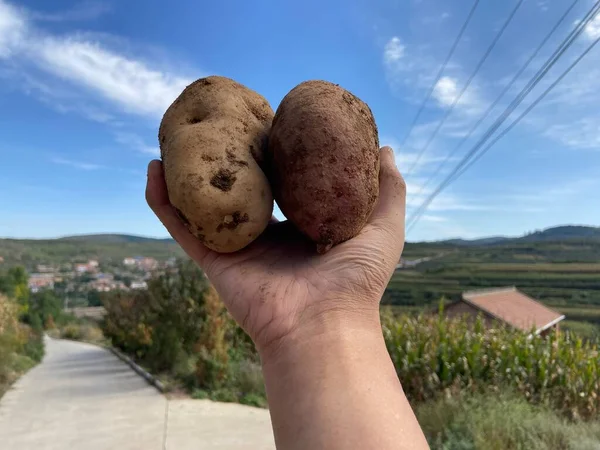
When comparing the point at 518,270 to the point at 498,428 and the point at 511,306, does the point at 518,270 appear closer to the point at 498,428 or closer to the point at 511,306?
the point at 511,306

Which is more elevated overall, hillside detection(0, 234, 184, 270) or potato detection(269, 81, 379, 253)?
hillside detection(0, 234, 184, 270)

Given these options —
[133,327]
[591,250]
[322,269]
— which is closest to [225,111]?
[322,269]

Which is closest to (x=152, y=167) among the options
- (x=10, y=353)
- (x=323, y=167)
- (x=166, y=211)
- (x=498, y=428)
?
(x=166, y=211)

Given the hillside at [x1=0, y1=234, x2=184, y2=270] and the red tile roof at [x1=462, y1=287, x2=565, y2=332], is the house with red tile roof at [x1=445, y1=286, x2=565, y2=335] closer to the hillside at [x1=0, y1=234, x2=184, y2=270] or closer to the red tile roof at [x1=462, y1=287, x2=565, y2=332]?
the red tile roof at [x1=462, y1=287, x2=565, y2=332]

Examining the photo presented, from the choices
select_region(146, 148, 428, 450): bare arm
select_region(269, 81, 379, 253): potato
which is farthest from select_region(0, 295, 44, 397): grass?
select_region(269, 81, 379, 253): potato

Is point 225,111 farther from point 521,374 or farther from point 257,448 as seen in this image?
point 521,374
